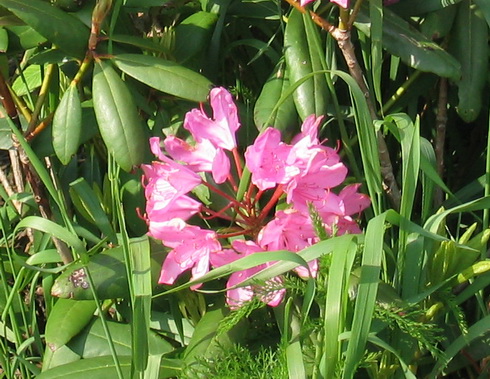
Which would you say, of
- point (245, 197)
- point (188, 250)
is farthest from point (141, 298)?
point (245, 197)

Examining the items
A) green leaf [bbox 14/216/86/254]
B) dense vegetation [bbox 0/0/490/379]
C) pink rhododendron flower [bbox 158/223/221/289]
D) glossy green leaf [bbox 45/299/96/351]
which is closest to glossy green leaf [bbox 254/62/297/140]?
dense vegetation [bbox 0/0/490/379]

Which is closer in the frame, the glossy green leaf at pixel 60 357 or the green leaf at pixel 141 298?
the green leaf at pixel 141 298

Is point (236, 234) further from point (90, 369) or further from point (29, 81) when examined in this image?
point (29, 81)

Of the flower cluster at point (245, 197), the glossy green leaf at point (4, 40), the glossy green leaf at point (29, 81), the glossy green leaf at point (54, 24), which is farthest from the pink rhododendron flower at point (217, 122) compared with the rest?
the glossy green leaf at point (29, 81)

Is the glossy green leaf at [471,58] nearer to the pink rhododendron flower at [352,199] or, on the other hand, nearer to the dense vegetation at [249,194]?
the dense vegetation at [249,194]

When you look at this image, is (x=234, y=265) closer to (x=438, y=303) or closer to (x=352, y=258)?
(x=352, y=258)

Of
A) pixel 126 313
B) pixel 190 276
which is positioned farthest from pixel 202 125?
pixel 126 313
